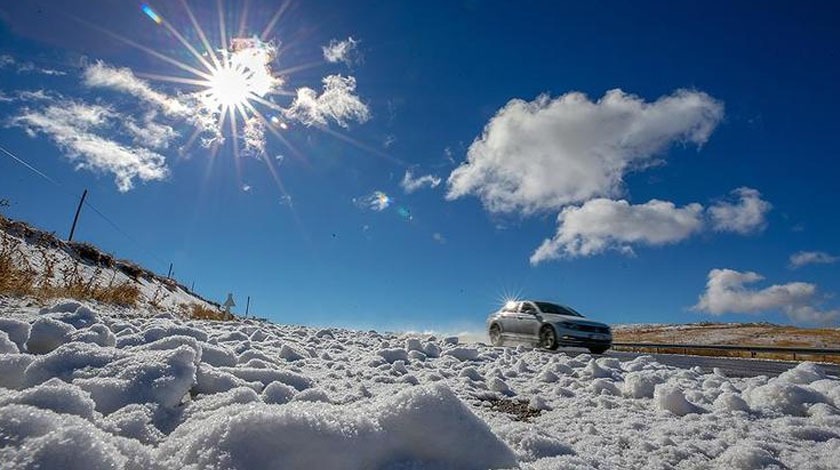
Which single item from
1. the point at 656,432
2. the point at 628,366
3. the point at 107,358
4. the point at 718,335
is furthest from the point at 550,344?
the point at 718,335

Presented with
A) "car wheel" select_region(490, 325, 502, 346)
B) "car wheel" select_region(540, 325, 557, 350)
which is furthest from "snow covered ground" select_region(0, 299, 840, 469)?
"car wheel" select_region(490, 325, 502, 346)

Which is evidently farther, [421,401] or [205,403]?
[205,403]

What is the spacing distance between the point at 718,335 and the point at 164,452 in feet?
124

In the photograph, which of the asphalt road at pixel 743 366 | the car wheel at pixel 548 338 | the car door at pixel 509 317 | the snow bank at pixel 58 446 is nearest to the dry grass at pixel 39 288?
the snow bank at pixel 58 446

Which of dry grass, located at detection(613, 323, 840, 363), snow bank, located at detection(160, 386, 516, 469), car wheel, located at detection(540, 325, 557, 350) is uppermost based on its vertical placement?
dry grass, located at detection(613, 323, 840, 363)

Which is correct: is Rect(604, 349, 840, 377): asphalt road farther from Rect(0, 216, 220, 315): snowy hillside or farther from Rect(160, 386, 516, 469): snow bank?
Rect(0, 216, 220, 315): snowy hillside

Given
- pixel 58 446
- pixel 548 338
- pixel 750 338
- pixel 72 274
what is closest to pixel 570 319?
pixel 548 338

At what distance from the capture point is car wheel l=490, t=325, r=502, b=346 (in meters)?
15.7

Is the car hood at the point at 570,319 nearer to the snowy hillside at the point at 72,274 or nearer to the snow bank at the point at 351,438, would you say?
the snowy hillside at the point at 72,274

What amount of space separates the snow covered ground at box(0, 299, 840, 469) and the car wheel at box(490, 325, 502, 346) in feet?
37.1

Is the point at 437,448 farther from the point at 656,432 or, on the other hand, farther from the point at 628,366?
the point at 628,366

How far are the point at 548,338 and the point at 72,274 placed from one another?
11.3 metres

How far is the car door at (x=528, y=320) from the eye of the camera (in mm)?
14078

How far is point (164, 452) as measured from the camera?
138cm
